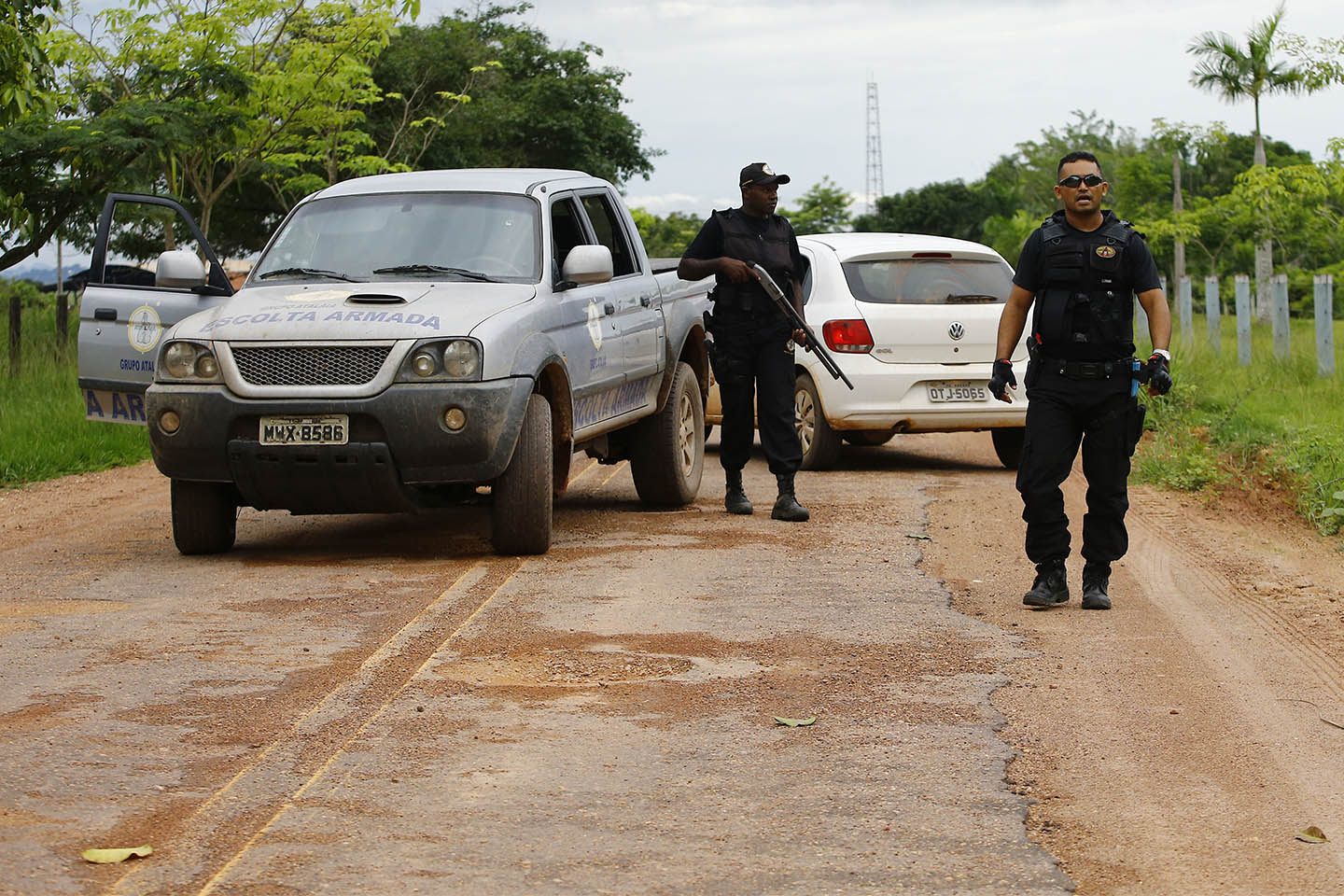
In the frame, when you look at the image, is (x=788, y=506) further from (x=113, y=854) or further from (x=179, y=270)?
(x=113, y=854)

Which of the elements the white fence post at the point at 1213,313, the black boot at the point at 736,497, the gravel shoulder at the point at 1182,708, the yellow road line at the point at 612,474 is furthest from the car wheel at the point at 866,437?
the white fence post at the point at 1213,313

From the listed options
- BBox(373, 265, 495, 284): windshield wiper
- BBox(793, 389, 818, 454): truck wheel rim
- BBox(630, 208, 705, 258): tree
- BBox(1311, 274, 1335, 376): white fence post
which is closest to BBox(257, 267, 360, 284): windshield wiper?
BBox(373, 265, 495, 284): windshield wiper

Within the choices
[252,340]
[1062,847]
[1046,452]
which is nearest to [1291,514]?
[1046,452]

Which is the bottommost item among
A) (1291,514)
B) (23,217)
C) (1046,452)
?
(1291,514)

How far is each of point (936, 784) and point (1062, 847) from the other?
0.54m

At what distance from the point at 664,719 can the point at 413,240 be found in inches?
166

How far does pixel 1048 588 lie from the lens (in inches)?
275

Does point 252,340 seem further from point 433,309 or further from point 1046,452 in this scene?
point 1046,452

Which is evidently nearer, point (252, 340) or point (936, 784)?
point (936, 784)

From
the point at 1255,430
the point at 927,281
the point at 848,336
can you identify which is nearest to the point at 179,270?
the point at 848,336

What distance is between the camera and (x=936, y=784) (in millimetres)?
4391

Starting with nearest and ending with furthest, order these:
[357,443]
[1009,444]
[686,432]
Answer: [357,443] → [686,432] → [1009,444]

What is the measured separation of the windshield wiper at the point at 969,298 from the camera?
1206cm

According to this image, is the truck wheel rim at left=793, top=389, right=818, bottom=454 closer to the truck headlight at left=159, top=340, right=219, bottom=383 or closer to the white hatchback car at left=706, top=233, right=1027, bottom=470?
the white hatchback car at left=706, top=233, right=1027, bottom=470
